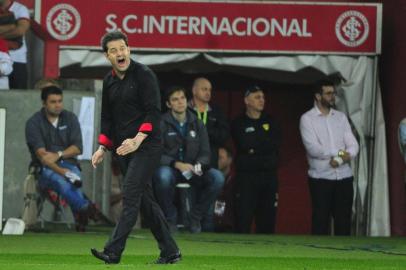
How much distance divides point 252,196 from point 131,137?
6.52 metres

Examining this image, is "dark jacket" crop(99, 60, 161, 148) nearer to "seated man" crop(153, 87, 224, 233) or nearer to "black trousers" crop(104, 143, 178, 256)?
"black trousers" crop(104, 143, 178, 256)

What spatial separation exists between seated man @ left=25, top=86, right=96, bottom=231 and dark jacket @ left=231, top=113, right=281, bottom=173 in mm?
2136

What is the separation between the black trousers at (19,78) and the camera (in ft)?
58.5

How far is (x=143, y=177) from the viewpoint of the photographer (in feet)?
34.4

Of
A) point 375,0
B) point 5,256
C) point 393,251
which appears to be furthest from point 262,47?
point 5,256

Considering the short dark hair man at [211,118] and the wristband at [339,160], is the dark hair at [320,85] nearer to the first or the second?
the wristband at [339,160]

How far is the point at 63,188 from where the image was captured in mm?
15734

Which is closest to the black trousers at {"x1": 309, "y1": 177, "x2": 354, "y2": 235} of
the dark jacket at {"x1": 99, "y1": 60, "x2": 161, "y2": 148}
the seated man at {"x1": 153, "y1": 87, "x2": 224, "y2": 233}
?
the seated man at {"x1": 153, "y1": 87, "x2": 224, "y2": 233}

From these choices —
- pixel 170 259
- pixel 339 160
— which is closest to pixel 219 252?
pixel 170 259

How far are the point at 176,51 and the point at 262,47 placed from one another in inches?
44.5

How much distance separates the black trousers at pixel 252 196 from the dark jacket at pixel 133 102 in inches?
250

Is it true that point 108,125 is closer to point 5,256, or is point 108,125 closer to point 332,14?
point 5,256

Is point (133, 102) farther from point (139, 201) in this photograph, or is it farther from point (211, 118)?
point (211, 118)

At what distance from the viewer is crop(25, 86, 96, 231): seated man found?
1575 centimetres
